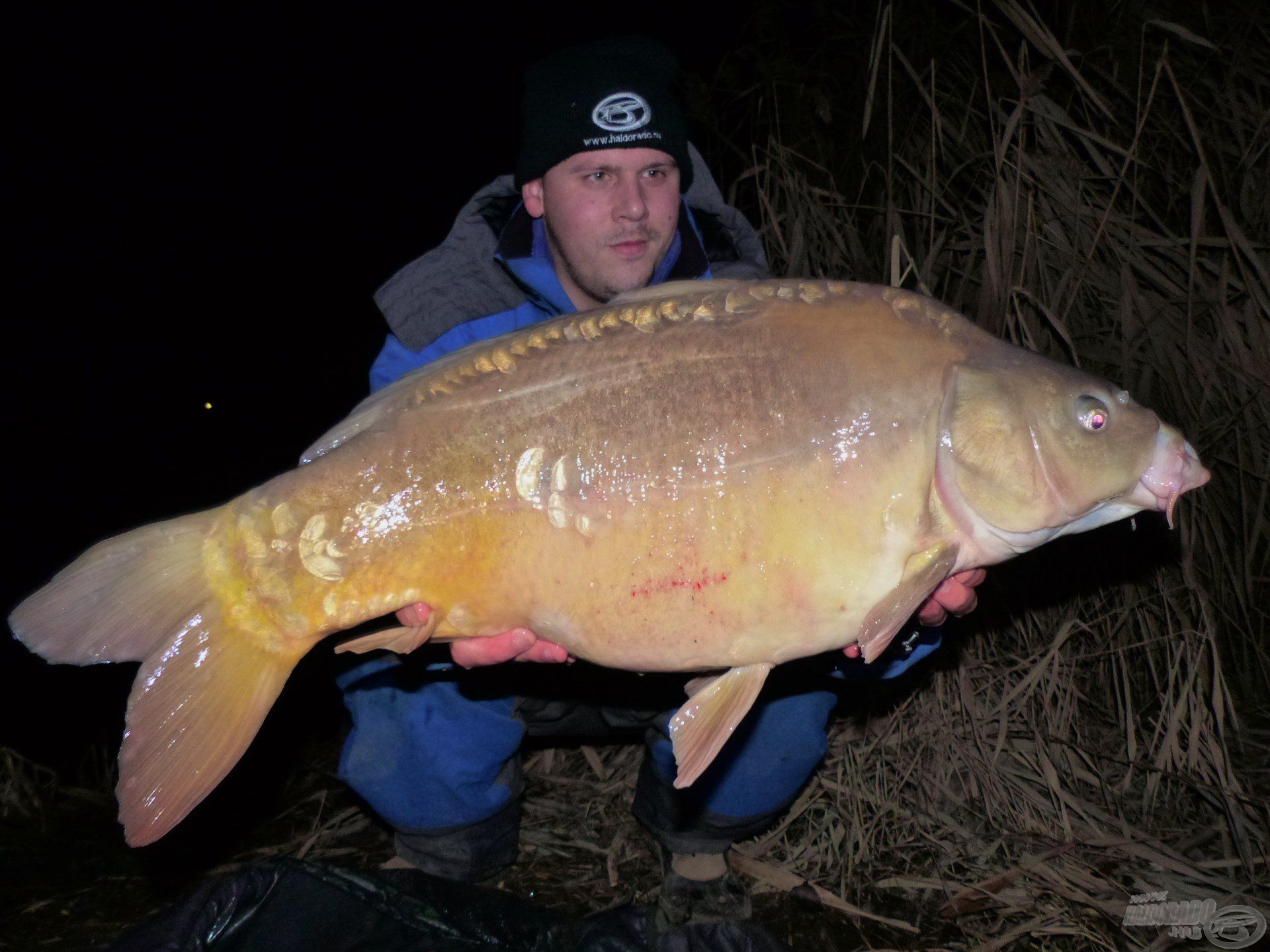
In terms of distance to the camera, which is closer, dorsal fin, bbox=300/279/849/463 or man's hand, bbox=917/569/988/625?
dorsal fin, bbox=300/279/849/463

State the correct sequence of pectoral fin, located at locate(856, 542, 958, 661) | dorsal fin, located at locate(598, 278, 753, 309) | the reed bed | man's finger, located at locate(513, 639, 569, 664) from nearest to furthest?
1. pectoral fin, located at locate(856, 542, 958, 661)
2. dorsal fin, located at locate(598, 278, 753, 309)
3. man's finger, located at locate(513, 639, 569, 664)
4. the reed bed

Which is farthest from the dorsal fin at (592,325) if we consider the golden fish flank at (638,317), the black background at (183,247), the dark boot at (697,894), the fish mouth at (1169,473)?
the black background at (183,247)

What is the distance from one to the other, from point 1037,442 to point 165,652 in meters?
1.23

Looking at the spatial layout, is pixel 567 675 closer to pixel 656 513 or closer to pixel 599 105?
pixel 656 513

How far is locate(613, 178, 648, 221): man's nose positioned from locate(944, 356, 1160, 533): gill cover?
983 mm

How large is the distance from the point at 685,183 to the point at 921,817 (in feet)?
5.15

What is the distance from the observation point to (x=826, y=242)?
2373mm

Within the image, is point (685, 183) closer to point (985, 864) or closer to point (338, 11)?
point (985, 864)

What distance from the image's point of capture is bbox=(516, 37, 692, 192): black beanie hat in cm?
194

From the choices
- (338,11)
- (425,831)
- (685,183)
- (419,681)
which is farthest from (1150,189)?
(338,11)

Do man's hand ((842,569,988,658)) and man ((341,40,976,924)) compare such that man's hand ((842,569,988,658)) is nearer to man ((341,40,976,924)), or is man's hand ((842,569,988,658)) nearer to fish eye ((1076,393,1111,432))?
man ((341,40,976,924))

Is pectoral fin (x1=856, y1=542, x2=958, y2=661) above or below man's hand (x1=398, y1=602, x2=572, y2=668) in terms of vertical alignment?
above

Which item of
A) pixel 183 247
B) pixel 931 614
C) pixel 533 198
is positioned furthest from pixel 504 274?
pixel 183 247

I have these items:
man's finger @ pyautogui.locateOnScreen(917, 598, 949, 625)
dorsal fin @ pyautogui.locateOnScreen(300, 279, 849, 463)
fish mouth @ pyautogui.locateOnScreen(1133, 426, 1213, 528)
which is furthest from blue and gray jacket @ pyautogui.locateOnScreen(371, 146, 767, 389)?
fish mouth @ pyautogui.locateOnScreen(1133, 426, 1213, 528)
